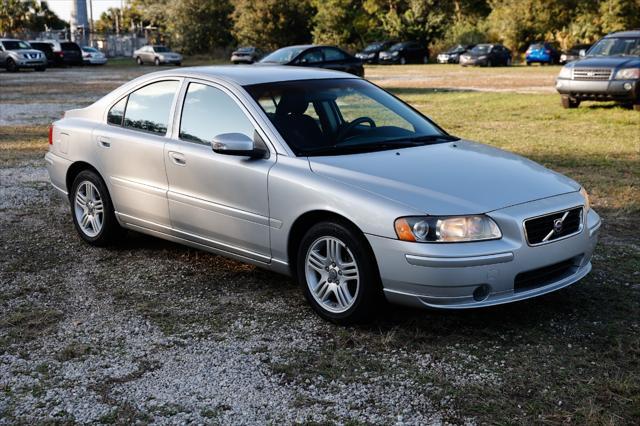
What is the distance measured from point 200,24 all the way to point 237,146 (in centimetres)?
6226

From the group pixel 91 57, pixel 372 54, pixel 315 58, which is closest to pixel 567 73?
pixel 315 58

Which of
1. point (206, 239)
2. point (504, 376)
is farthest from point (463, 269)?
point (206, 239)

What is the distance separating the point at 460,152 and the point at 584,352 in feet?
5.42

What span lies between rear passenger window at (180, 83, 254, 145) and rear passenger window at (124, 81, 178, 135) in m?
0.22

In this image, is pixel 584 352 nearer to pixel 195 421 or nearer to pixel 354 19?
pixel 195 421

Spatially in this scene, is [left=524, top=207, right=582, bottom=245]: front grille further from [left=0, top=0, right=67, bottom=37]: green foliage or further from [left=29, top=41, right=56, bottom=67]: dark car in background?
[left=0, top=0, right=67, bottom=37]: green foliage

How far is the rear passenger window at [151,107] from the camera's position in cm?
607

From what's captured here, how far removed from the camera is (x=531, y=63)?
4981 cm

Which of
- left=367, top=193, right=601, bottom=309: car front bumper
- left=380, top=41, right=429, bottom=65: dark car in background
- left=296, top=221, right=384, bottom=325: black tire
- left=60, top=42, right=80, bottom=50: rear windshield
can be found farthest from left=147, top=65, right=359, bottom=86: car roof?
left=380, top=41, right=429, bottom=65: dark car in background

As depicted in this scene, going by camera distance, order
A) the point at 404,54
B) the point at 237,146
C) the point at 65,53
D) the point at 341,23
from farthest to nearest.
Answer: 1. the point at 341,23
2. the point at 404,54
3. the point at 65,53
4. the point at 237,146

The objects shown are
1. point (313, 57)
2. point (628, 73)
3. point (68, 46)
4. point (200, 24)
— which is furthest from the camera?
point (200, 24)

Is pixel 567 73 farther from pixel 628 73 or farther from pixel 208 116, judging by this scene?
pixel 208 116

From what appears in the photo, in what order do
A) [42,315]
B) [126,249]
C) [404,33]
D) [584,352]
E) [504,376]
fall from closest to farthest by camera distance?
[504,376] < [584,352] < [42,315] < [126,249] < [404,33]

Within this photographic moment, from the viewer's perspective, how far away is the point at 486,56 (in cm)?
4544
